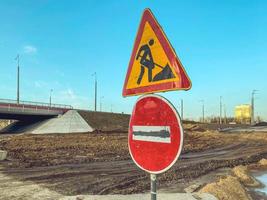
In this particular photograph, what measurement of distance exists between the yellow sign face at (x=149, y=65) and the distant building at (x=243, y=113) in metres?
116

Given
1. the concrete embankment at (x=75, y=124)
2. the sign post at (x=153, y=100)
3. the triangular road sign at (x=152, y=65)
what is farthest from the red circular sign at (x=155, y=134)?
the concrete embankment at (x=75, y=124)

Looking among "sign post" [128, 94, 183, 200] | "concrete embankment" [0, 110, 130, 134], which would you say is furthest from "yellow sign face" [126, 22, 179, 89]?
"concrete embankment" [0, 110, 130, 134]

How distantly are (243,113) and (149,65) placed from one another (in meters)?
121

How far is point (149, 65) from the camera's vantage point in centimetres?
400

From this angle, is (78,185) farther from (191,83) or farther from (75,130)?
(75,130)

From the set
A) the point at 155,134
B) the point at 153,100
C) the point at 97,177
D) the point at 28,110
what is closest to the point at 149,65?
the point at 153,100

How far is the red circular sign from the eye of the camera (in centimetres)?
350

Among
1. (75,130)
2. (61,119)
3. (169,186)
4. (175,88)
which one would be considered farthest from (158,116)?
(61,119)

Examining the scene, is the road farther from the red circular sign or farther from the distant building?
the distant building

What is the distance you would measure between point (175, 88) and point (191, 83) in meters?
0.19

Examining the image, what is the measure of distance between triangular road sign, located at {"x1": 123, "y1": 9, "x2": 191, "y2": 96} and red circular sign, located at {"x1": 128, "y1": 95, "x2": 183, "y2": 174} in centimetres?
18

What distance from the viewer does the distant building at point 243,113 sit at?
11644cm

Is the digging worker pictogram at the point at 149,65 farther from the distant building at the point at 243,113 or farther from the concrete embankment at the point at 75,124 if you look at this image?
the distant building at the point at 243,113

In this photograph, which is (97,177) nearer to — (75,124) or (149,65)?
(149,65)
